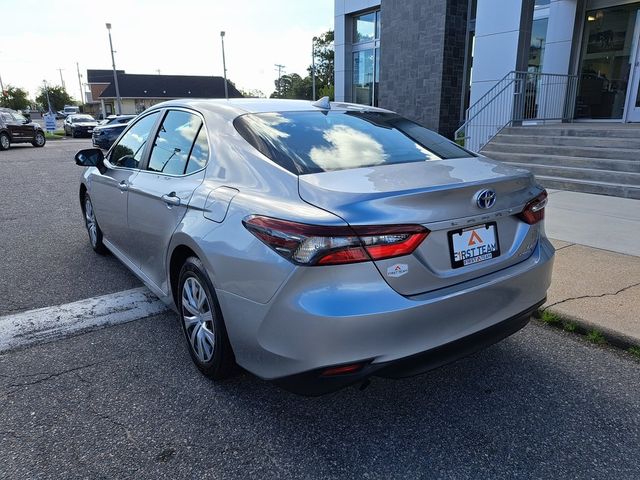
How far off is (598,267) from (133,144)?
4.34 meters

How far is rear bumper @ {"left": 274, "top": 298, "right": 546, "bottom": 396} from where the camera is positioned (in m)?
2.13

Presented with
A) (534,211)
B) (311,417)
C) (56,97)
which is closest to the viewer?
(311,417)

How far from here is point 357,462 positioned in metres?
2.26

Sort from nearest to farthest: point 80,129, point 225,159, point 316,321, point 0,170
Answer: point 316,321 → point 225,159 → point 0,170 → point 80,129

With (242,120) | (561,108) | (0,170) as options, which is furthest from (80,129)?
(242,120)

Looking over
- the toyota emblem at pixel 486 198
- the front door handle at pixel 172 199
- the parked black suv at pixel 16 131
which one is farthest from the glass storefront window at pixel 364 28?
the toyota emblem at pixel 486 198

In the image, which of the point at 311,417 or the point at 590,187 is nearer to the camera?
the point at 311,417

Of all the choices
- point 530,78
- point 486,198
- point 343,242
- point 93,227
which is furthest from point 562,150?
point 343,242

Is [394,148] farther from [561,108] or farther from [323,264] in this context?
[561,108]

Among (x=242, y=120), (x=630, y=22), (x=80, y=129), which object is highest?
(x=630, y=22)

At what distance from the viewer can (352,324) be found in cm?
204

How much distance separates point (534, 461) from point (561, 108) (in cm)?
1230

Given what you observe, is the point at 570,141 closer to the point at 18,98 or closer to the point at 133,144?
the point at 133,144

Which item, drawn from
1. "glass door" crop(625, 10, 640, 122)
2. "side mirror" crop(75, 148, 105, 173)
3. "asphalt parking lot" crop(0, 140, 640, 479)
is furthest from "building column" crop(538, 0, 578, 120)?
"side mirror" crop(75, 148, 105, 173)
